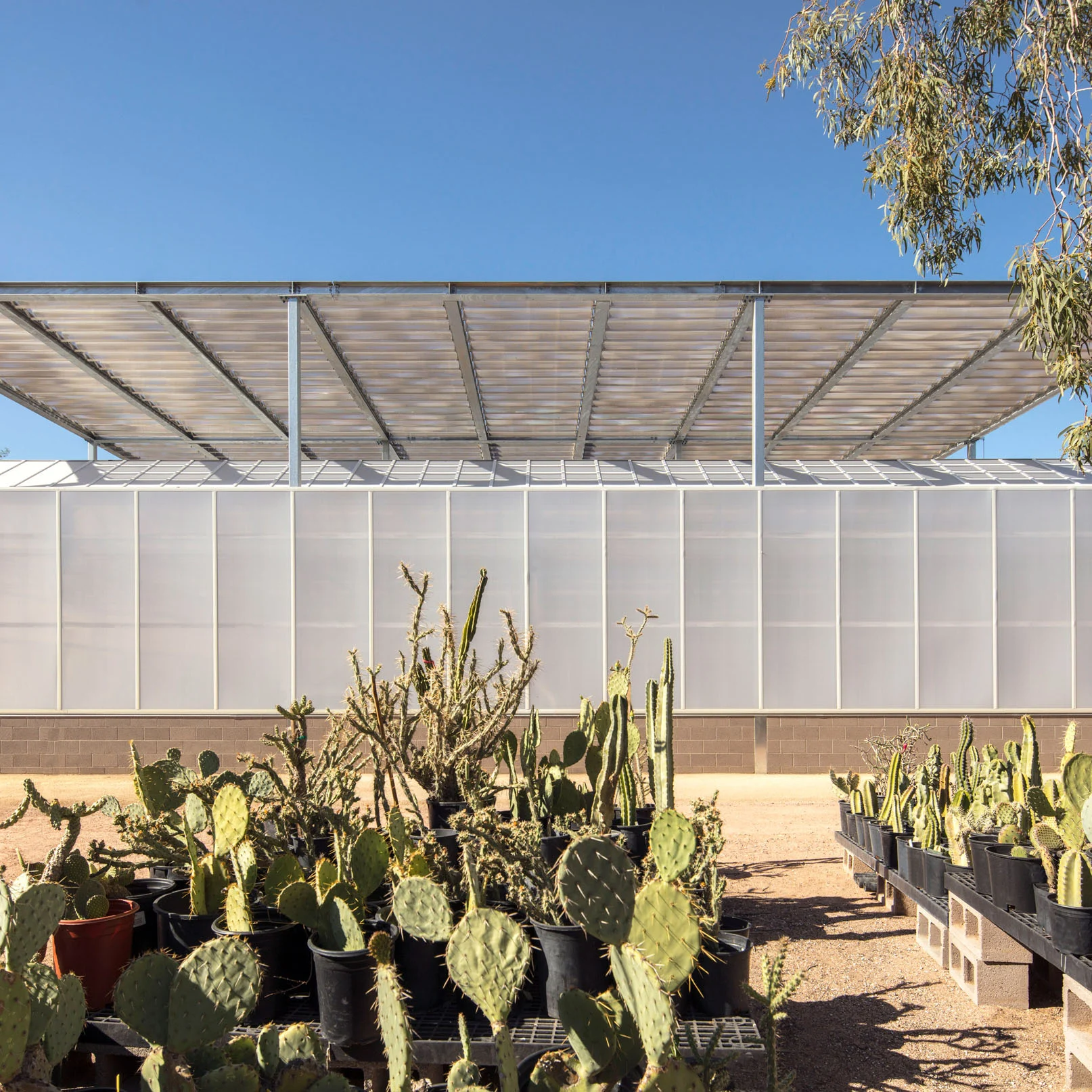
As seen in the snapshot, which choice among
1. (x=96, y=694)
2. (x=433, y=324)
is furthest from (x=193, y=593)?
(x=433, y=324)

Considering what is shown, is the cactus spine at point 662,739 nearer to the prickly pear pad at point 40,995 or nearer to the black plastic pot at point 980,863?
the black plastic pot at point 980,863

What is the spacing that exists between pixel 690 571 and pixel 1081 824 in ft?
21.9

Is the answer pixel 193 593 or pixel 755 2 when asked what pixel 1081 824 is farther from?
pixel 193 593

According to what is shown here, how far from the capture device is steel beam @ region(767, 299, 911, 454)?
9859 mm

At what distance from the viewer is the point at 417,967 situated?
8.63 feet

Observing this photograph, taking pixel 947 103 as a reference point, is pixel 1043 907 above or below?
below

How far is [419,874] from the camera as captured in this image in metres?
2.76

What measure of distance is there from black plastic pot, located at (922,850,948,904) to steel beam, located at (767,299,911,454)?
6708 millimetres

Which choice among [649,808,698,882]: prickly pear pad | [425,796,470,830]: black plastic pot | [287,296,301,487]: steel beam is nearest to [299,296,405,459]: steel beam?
[287,296,301,487]: steel beam

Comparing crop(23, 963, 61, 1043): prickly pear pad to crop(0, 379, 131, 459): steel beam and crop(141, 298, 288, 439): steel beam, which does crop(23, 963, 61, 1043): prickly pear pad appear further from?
crop(0, 379, 131, 459): steel beam

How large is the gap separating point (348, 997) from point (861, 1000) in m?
2.10

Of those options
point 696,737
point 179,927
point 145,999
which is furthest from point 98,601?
point 145,999

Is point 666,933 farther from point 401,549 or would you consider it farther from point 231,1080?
point 401,549

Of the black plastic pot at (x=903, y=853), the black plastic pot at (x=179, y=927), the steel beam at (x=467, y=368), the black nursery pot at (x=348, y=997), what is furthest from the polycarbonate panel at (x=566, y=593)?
the black nursery pot at (x=348, y=997)
